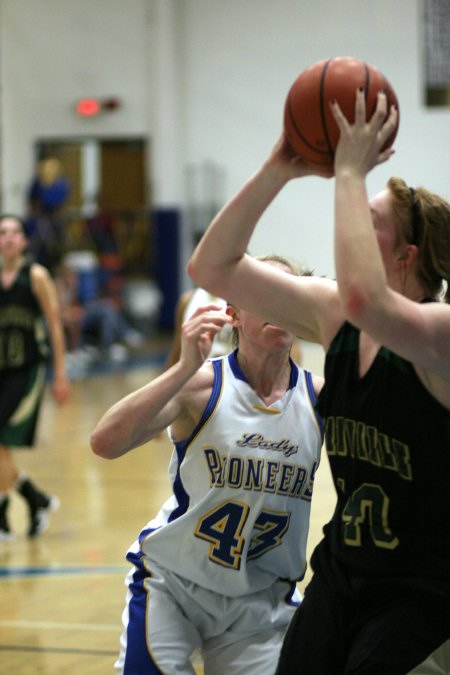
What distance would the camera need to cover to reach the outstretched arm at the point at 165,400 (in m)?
2.81

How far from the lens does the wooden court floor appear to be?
4594 mm

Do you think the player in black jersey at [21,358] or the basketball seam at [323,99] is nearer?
the basketball seam at [323,99]

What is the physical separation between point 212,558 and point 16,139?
1597 cm

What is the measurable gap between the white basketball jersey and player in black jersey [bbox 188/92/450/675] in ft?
1.85

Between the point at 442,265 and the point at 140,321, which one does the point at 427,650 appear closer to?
the point at 442,265

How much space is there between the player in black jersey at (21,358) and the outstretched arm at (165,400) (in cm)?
378

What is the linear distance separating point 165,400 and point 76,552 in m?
3.53

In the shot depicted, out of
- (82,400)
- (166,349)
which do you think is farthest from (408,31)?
(82,400)

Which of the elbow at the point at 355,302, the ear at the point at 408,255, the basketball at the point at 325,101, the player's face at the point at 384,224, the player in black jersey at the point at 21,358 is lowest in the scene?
A: the player in black jersey at the point at 21,358

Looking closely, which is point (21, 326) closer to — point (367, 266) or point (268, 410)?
point (268, 410)

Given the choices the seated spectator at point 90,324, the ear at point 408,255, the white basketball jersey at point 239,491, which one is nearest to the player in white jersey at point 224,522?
the white basketball jersey at point 239,491

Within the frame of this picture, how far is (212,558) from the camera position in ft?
10.0

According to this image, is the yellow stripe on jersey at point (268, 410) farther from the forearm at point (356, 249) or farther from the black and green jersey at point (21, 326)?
the black and green jersey at point (21, 326)

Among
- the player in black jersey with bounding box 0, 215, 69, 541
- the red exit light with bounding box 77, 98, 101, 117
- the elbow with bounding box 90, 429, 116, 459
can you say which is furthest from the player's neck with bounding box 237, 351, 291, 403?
the red exit light with bounding box 77, 98, 101, 117
